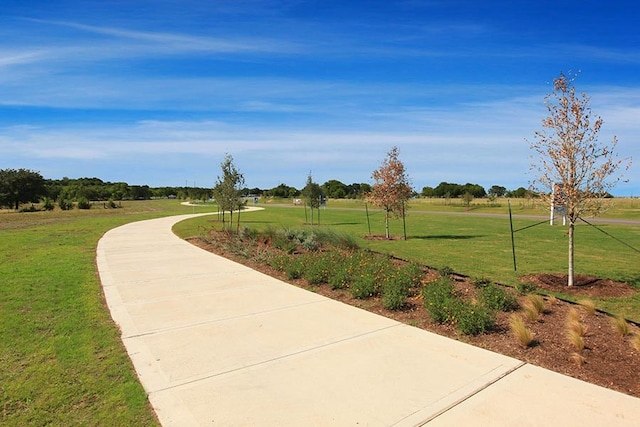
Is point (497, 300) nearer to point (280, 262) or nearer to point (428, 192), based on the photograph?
point (280, 262)

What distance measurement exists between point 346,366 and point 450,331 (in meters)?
1.94

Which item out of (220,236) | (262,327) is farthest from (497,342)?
(220,236)

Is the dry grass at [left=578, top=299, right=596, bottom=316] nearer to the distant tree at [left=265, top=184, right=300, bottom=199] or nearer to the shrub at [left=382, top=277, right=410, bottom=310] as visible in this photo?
the shrub at [left=382, top=277, right=410, bottom=310]

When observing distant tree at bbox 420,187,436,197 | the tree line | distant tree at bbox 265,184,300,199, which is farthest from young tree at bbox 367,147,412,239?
distant tree at bbox 420,187,436,197

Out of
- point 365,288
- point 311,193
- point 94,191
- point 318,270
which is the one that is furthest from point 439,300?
point 94,191

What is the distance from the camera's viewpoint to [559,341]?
17.2 feet

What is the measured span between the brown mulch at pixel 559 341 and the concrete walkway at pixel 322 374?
27 centimetres

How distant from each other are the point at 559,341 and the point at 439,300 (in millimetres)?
1677

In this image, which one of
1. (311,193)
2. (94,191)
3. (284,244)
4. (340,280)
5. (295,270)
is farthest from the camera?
(94,191)

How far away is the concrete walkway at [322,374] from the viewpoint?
140 inches

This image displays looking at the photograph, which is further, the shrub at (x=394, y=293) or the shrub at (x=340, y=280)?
the shrub at (x=340, y=280)

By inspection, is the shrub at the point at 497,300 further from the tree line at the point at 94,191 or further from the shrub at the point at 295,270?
the tree line at the point at 94,191

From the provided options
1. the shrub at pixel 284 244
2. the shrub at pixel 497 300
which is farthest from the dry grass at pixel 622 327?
the shrub at pixel 284 244

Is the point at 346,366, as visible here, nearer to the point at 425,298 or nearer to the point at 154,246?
the point at 425,298
